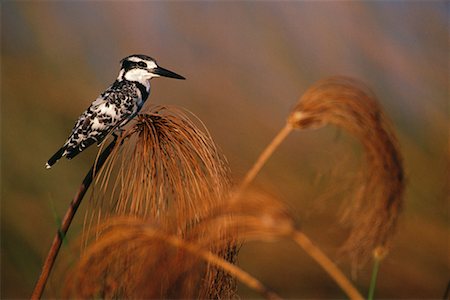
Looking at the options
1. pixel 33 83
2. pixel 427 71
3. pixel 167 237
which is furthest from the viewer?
pixel 33 83

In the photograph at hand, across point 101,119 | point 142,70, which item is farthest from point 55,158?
point 142,70

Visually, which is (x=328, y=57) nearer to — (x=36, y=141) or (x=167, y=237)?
(x=36, y=141)

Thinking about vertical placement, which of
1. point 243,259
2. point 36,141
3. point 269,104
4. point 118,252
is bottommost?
point 243,259

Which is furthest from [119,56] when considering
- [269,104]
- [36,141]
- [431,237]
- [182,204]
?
[182,204]

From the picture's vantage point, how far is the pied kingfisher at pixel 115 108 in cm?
155

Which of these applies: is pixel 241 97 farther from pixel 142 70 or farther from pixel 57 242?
pixel 57 242

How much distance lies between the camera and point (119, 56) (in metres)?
3.25

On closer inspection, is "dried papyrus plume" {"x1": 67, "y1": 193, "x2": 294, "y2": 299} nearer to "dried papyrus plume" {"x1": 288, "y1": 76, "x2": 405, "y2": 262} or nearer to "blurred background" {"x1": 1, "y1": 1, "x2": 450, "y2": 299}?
"dried papyrus plume" {"x1": 288, "y1": 76, "x2": 405, "y2": 262}

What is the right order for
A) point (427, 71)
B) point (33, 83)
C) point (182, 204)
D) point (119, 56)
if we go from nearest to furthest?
1. point (182, 204)
2. point (427, 71)
3. point (119, 56)
4. point (33, 83)

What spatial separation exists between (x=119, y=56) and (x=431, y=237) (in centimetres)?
193

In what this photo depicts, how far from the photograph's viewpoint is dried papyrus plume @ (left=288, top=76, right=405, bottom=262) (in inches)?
26.5

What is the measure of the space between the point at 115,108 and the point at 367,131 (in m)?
1.14

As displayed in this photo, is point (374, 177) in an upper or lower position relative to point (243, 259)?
upper

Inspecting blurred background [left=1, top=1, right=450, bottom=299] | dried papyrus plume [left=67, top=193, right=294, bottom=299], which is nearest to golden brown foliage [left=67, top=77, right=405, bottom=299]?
dried papyrus plume [left=67, top=193, right=294, bottom=299]
